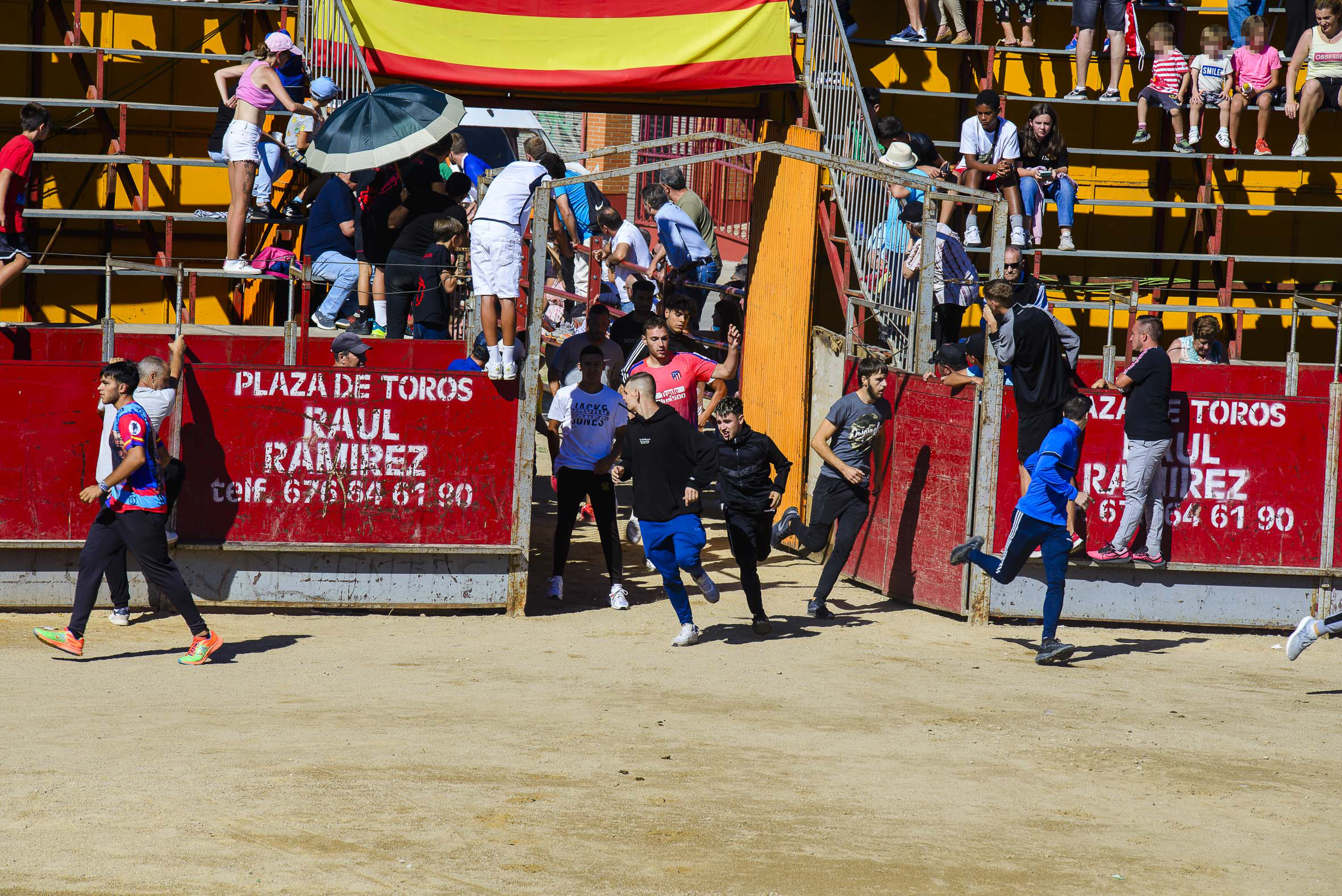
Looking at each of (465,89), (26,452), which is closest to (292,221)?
(465,89)

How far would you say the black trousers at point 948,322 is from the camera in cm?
1345

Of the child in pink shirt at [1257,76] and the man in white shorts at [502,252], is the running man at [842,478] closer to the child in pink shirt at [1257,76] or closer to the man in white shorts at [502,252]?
the man in white shorts at [502,252]

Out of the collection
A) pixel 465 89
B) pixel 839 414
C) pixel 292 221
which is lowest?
pixel 839 414

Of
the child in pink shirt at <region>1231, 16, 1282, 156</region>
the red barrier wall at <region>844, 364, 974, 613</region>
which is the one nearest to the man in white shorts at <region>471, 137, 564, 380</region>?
the red barrier wall at <region>844, 364, 974, 613</region>

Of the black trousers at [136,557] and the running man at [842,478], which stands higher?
the running man at [842,478]

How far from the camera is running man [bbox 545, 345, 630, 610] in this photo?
1188 centimetres

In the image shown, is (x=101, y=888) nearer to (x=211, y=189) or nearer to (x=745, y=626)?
(x=745, y=626)

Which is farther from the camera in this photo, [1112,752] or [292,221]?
[292,221]

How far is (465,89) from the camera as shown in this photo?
51.9 ft

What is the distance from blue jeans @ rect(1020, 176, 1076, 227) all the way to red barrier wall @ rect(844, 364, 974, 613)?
473cm

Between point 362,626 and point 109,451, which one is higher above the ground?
point 109,451

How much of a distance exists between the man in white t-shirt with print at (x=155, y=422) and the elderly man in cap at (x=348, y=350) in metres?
1.35

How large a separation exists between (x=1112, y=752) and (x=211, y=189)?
40.8 feet

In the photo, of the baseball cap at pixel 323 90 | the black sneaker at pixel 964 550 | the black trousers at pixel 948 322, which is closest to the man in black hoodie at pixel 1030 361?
the black sneaker at pixel 964 550
